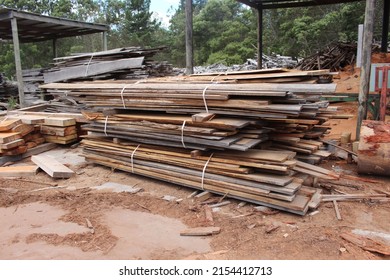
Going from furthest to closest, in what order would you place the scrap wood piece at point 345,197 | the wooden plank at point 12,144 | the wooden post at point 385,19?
the wooden post at point 385,19 < the wooden plank at point 12,144 < the scrap wood piece at point 345,197

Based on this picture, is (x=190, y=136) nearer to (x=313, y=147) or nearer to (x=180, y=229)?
(x=180, y=229)

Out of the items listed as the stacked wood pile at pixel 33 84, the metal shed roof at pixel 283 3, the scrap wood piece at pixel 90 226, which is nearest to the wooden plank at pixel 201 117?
the scrap wood piece at pixel 90 226

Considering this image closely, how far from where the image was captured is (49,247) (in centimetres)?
371

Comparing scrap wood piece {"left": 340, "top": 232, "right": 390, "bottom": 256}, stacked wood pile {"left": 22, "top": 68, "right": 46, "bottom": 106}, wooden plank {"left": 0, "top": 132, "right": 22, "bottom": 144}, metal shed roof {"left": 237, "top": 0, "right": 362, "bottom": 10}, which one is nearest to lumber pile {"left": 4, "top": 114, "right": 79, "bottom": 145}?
wooden plank {"left": 0, "top": 132, "right": 22, "bottom": 144}

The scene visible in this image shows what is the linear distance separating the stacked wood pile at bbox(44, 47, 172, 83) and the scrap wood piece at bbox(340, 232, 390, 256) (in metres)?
7.64

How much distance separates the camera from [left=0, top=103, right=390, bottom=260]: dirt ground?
3.57 m

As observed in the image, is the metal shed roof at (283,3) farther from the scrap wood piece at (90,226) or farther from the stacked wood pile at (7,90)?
the stacked wood pile at (7,90)

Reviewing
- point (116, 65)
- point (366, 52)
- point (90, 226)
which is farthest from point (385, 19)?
point (90, 226)

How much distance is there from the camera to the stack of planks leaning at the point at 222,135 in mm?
4461

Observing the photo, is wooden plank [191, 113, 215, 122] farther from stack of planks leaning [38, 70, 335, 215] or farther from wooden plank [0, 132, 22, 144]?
wooden plank [0, 132, 22, 144]

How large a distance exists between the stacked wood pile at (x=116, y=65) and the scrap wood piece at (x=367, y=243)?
7644 millimetres

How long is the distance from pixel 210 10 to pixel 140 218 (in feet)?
108

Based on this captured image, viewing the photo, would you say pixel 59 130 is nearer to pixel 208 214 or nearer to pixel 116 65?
pixel 116 65

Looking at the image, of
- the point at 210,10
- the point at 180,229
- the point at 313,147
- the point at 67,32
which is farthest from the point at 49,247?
the point at 210,10
